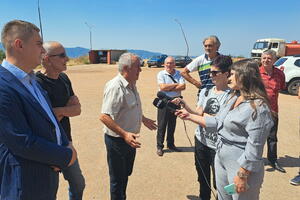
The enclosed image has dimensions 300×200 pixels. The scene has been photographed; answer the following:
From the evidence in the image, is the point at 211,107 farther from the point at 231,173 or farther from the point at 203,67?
the point at 203,67

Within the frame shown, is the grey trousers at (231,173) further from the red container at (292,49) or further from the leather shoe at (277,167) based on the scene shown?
the red container at (292,49)

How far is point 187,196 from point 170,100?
1.53m

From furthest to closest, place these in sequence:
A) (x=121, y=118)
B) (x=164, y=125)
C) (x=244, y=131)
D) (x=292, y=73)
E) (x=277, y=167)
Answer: (x=292, y=73) → (x=164, y=125) → (x=277, y=167) → (x=121, y=118) → (x=244, y=131)

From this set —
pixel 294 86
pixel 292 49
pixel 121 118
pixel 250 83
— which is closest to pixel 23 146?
pixel 121 118

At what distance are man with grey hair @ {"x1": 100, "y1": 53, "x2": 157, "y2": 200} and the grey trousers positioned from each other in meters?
0.85

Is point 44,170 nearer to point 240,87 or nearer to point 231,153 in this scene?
point 231,153

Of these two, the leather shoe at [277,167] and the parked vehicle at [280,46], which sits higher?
the parked vehicle at [280,46]

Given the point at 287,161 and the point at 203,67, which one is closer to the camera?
the point at 203,67

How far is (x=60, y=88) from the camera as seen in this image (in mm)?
2529

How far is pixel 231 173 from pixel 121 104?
1322 millimetres

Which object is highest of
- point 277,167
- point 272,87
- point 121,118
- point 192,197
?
point 272,87

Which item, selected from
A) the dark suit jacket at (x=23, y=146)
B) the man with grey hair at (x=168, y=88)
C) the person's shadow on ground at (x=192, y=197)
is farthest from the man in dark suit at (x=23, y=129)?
the man with grey hair at (x=168, y=88)

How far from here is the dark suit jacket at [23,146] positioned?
1.40 meters

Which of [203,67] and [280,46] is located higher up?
[280,46]
